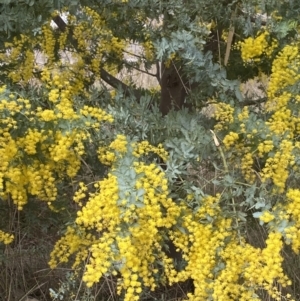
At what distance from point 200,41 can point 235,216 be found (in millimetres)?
752

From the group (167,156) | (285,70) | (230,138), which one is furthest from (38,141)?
(285,70)

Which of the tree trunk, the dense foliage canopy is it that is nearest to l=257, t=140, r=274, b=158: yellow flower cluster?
the dense foliage canopy

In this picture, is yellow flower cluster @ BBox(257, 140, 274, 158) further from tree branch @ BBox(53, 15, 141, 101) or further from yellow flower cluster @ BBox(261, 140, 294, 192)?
tree branch @ BBox(53, 15, 141, 101)

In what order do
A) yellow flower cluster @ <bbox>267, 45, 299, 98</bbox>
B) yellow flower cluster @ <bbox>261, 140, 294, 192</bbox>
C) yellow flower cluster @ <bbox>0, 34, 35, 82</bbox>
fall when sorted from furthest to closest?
yellow flower cluster @ <bbox>0, 34, 35, 82</bbox>, yellow flower cluster @ <bbox>267, 45, 299, 98</bbox>, yellow flower cluster @ <bbox>261, 140, 294, 192</bbox>

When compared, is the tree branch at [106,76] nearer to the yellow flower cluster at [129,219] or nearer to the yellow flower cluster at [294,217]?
the yellow flower cluster at [129,219]

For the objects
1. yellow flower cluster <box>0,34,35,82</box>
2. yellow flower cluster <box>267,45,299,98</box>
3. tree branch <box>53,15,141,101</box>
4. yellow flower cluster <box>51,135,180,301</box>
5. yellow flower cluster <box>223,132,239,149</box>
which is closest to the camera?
yellow flower cluster <box>51,135,180,301</box>

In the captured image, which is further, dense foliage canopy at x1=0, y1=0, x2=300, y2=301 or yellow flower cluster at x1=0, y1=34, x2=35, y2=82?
yellow flower cluster at x1=0, y1=34, x2=35, y2=82

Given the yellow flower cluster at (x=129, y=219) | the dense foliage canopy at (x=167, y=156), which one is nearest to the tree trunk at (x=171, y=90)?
the dense foliage canopy at (x=167, y=156)

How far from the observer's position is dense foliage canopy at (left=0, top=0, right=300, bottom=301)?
1.91 meters

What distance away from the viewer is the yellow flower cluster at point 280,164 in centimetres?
205

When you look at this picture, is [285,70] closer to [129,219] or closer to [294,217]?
[294,217]

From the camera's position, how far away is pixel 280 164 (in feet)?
6.77

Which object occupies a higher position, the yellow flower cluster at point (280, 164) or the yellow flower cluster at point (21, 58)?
the yellow flower cluster at point (21, 58)

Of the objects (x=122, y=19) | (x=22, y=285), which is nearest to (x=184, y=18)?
(x=122, y=19)
